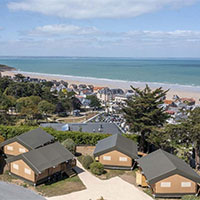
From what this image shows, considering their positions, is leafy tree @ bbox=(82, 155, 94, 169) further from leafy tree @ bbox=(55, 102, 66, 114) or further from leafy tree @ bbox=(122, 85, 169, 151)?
leafy tree @ bbox=(55, 102, 66, 114)

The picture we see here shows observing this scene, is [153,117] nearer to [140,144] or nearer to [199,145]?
[140,144]

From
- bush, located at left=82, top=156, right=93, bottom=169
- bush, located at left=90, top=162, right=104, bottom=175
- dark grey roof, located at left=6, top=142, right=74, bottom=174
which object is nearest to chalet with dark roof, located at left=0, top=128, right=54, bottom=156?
dark grey roof, located at left=6, top=142, right=74, bottom=174

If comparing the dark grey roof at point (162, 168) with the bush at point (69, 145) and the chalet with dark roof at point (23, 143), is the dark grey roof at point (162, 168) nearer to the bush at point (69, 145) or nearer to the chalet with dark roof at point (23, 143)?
the bush at point (69, 145)

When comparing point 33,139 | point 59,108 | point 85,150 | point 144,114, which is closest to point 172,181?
point 144,114

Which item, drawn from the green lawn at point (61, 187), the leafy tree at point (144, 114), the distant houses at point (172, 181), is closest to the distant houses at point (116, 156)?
the leafy tree at point (144, 114)

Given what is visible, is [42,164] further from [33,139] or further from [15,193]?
[33,139]

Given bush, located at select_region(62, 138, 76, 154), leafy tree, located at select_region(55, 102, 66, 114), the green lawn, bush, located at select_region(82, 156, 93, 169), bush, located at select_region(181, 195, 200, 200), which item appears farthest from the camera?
leafy tree, located at select_region(55, 102, 66, 114)
